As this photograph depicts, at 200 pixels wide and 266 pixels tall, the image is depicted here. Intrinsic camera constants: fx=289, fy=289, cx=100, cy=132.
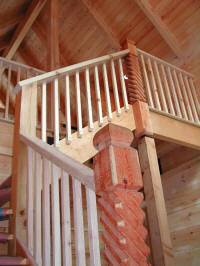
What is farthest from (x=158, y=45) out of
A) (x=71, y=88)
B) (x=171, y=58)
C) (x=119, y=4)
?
(x=71, y=88)

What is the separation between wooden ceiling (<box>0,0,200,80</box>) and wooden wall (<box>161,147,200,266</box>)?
1.43 metres

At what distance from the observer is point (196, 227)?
3.71m

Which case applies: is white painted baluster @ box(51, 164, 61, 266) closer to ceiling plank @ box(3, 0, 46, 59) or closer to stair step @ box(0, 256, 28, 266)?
stair step @ box(0, 256, 28, 266)

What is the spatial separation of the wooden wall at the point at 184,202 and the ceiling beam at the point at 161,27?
1666mm

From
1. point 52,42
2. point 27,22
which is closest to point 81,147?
point 52,42

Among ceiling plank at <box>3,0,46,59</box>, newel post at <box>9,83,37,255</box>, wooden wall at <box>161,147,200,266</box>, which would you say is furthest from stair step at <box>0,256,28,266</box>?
ceiling plank at <box>3,0,46,59</box>

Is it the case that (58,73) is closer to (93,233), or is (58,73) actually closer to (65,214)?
(65,214)

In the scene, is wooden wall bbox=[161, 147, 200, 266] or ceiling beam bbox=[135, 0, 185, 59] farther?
ceiling beam bbox=[135, 0, 185, 59]

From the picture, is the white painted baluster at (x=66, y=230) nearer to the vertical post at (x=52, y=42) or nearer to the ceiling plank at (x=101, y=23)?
the vertical post at (x=52, y=42)

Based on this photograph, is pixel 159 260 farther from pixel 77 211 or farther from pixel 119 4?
pixel 119 4

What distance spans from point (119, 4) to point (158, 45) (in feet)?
3.20

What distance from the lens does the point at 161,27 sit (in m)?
4.64

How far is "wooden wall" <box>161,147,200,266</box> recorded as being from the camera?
371 centimetres

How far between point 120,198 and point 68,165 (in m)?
0.34
